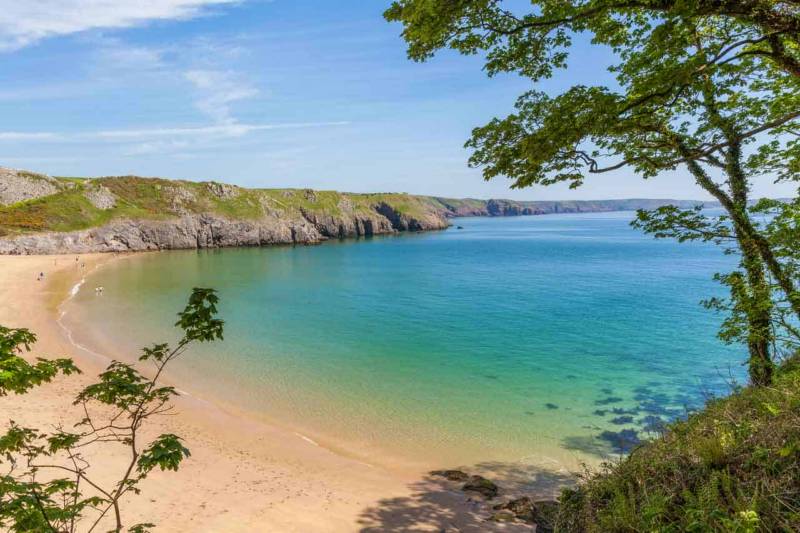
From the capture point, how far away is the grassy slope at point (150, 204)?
283 ft

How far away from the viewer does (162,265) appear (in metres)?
71.9

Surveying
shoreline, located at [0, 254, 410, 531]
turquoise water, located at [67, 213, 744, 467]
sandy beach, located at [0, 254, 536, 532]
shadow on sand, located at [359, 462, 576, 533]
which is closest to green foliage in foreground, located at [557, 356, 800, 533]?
shadow on sand, located at [359, 462, 576, 533]

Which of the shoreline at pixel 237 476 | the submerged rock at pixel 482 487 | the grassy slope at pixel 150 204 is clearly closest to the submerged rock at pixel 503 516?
the submerged rock at pixel 482 487

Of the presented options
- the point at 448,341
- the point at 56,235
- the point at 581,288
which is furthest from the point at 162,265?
the point at 581,288

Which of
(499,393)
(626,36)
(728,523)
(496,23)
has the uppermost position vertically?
(626,36)

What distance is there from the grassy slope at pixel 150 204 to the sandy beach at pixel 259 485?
86614 mm

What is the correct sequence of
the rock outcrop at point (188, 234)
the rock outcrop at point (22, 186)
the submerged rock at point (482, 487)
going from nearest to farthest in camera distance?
1. the submerged rock at point (482, 487)
2. the rock outcrop at point (188, 234)
3. the rock outcrop at point (22, 186)

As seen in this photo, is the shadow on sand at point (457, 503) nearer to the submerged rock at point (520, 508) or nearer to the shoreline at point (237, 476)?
the submerged rock at point (520, 508)

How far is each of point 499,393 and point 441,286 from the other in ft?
104

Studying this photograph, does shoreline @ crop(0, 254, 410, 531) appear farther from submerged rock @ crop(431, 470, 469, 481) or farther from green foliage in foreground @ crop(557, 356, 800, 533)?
green foliage in foreground @ crop(557, 356, 800, 533)

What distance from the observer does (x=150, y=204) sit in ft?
345

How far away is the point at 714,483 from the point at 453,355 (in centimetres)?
2169

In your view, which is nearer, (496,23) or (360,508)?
(496,23)

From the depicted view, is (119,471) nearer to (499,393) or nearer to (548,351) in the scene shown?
(499,393)
